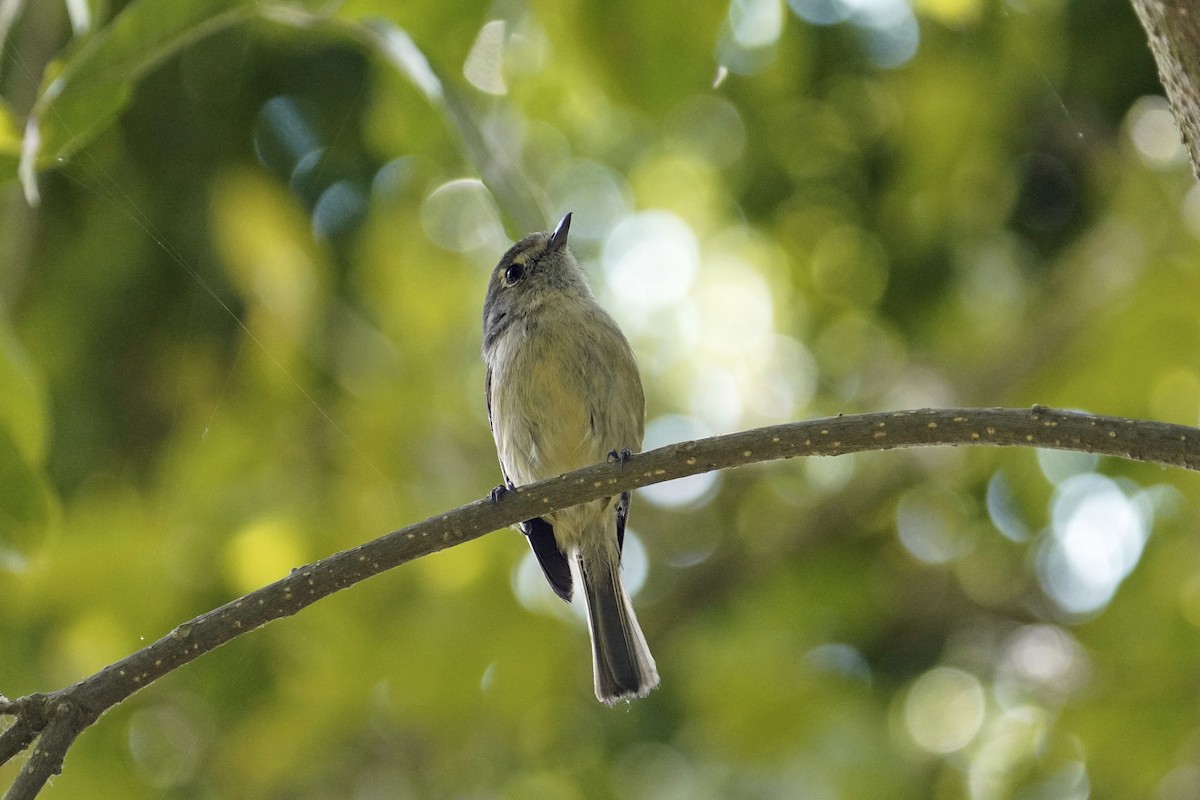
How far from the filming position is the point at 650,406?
6.36 metres

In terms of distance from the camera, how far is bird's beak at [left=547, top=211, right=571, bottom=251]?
4.76 m

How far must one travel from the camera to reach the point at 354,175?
5.27 metres

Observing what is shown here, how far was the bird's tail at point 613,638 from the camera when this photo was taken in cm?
407

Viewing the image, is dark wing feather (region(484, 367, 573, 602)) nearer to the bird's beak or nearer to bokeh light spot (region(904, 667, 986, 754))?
the bird's beak

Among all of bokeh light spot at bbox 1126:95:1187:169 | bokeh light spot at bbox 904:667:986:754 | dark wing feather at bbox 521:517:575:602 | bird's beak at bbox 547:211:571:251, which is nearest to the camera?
dark wing feather at bbox 521:517:575:602

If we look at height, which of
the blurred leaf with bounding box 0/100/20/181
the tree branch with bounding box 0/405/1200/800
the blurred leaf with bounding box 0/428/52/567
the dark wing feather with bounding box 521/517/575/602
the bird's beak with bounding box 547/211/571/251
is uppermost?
the bird's beak with bounding box 547/211/571/251

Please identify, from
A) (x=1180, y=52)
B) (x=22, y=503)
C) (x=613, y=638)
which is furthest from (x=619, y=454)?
(x=1180, y=52)

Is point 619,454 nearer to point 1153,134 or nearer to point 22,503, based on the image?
point 22,503

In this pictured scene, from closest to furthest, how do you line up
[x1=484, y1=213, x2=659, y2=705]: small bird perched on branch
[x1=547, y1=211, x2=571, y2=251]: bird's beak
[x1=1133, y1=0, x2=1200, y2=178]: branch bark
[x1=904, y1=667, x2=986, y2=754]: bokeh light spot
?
[x1=1133, y1=0, x2=1200, y2=178]: branch bark → [x1=484, y1=213, x2=659, y2=705]: small bird perched on branch → [x1=547, y1=211, x2=571, y2=251]: bird's beak → [x1=904, y1=667, x2=986, y2=754]: bokeh light spot

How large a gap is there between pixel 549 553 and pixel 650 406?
195 centimetres

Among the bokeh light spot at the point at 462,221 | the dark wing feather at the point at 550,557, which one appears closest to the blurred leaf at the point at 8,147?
the dark wing feather at the point at 550,557

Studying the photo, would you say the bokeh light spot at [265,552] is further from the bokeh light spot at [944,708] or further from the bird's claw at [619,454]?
the bokeh light spot at [944,708]

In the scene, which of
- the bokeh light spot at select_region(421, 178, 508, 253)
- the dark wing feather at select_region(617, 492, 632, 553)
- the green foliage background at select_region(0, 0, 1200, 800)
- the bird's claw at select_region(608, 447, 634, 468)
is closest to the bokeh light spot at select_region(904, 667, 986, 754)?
the green foliage background at select_region(0, 0, 1200, 800)

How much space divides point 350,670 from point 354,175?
2182mm
